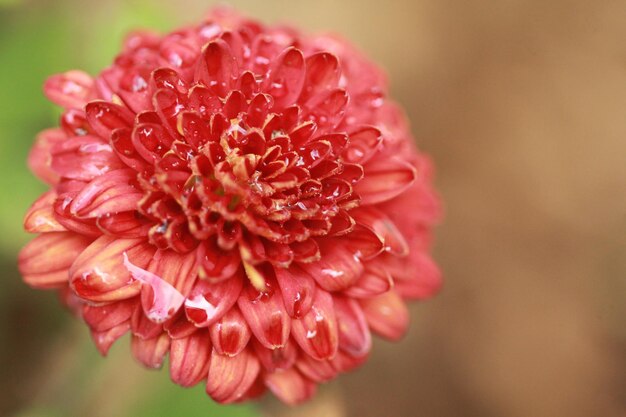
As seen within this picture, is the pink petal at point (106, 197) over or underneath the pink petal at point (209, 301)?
over

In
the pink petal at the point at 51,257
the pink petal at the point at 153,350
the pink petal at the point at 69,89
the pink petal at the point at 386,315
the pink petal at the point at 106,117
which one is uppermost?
the pink petal at the point at 106,117

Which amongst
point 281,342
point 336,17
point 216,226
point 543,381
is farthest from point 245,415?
point 336,17

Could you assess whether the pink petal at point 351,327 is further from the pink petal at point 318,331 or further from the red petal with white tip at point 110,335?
the red petal with white tip at point 110,335

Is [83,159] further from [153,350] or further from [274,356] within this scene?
[274,356]

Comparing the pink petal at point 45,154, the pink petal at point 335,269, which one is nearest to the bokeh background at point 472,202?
the pink petal at point 45,154

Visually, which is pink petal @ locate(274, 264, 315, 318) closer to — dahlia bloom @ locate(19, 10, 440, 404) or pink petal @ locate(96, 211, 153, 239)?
dahlia bloom @ locate(19, 10, 440, 404)

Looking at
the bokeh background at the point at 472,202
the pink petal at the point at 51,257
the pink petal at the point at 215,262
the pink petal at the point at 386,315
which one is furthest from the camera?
the bokeh background at the point at 472,202

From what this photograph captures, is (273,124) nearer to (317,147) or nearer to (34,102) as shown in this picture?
(317,147)
